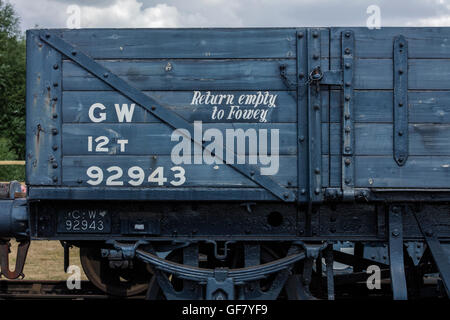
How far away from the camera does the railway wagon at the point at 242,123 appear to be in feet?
15.1

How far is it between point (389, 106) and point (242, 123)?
1234mm

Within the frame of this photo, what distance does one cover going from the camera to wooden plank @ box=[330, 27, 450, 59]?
463 centimetres

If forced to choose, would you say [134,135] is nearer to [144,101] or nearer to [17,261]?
[144,101]

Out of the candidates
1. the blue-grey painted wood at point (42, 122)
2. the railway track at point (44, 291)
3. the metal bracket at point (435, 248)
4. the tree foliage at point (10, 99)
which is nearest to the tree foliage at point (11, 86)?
the tree foliage at point (10, 99)

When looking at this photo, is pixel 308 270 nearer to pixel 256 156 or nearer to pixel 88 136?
pixel 256 156

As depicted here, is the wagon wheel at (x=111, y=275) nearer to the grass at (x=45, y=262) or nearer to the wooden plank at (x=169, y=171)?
the wooden plank at (x=169, y=171)

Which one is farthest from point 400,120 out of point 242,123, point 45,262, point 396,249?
point 45,262

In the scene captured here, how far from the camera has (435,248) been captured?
477cm

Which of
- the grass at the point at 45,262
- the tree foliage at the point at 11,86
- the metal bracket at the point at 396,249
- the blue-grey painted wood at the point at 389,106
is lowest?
the grass at the point at 45,262

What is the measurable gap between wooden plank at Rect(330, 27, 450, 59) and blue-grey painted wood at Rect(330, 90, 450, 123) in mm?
322

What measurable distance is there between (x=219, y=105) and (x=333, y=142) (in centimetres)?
100

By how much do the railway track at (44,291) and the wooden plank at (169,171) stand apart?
1.83 m

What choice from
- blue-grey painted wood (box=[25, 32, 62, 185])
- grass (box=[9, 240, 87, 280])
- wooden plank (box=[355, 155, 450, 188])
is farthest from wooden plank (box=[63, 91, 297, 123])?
grass (box=[9, 240, 87, 280])

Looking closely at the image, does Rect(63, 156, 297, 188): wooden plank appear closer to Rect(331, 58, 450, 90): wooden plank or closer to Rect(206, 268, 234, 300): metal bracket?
Rect(206, 268, 234, 300): metal bracket
